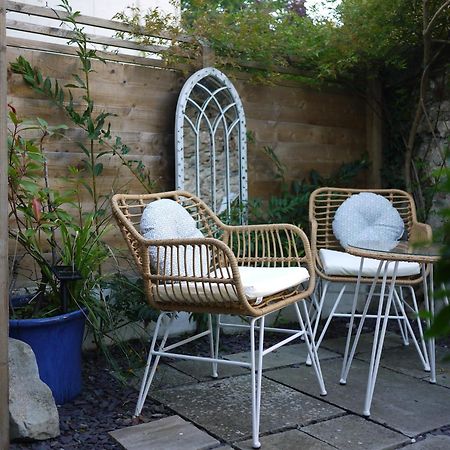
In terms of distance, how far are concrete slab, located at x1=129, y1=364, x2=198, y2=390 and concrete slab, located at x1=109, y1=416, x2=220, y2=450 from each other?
39cm

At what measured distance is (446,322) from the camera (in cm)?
49

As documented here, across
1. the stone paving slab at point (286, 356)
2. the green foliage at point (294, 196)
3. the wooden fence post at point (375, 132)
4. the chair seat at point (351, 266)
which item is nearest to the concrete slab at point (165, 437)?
the stone paving slab at point (286, 356)

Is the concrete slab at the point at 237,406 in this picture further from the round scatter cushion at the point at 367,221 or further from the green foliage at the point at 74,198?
the round scatter cushion at the point at 367,221

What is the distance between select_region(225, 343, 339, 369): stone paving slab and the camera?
2.81 metres

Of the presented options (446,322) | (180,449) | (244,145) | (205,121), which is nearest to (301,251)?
(244,145)

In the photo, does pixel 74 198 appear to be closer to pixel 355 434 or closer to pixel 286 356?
pixel 286 356

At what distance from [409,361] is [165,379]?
1.16 metres

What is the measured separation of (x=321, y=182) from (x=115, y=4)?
2.64m

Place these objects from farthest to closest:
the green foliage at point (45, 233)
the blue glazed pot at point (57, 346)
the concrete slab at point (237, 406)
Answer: the green foliage at point (45, 233) → the blue glazed pot at point (57, 346) → the concrete slab at point (237, 406)

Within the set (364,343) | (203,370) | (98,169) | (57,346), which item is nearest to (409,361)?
(364,343)

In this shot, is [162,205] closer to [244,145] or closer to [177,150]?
[177,150]

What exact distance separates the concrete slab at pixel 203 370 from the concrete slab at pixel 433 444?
91 cm

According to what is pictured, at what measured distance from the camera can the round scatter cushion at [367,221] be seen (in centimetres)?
307

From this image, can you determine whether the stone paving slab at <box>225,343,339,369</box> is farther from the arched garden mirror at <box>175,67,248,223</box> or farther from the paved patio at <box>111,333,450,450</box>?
the arched garden mirror at <box>175,67,248,223</box>
